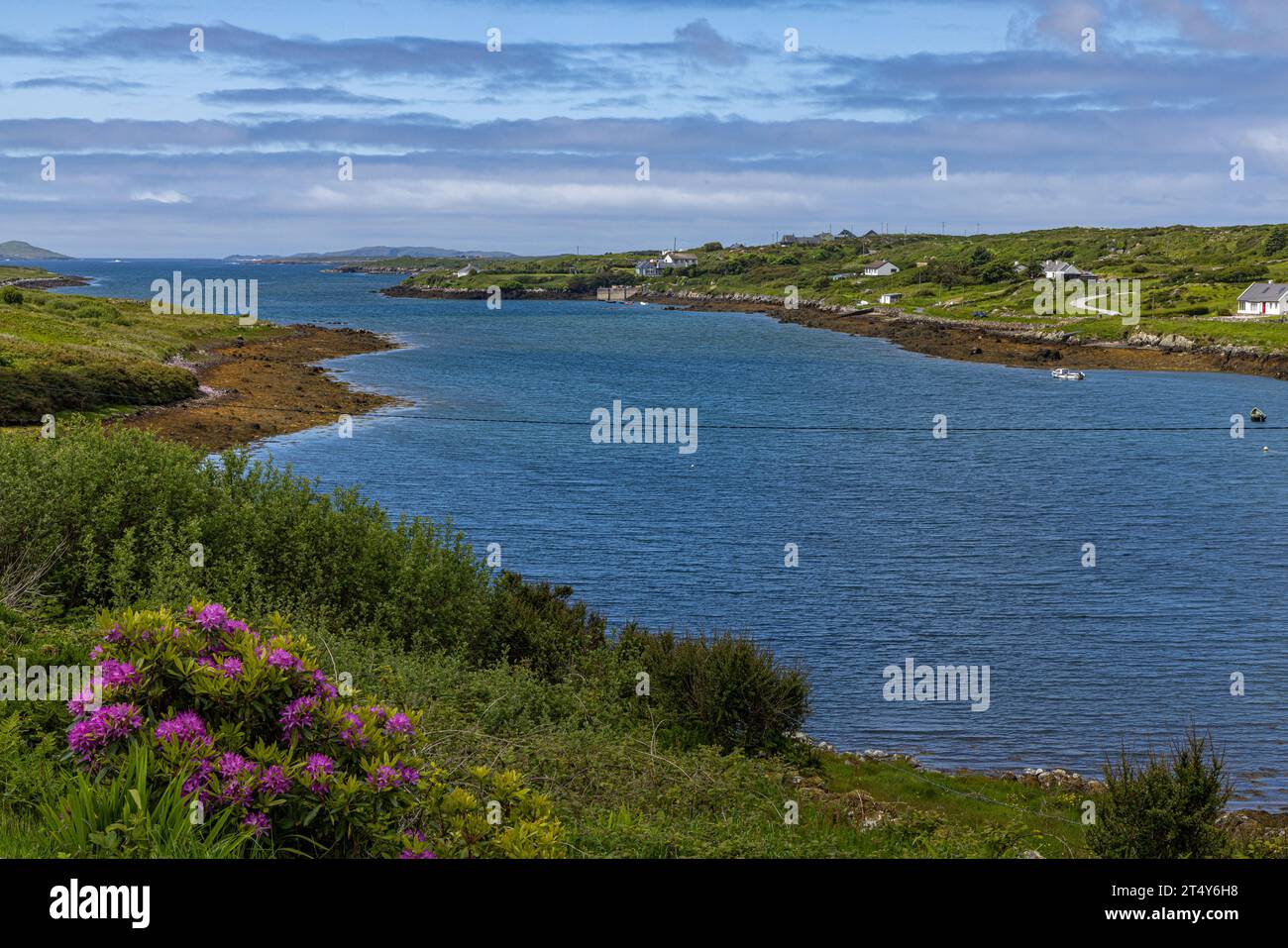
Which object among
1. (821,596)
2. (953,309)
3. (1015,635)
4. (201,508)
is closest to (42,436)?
(201,508)

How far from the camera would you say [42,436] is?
83.8ft

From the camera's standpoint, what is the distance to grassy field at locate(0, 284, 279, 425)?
60750mm

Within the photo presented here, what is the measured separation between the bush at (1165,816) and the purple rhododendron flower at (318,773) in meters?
10.8

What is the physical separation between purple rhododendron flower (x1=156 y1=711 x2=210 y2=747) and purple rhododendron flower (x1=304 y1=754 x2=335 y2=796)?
2.11 feet

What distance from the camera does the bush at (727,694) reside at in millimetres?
23000

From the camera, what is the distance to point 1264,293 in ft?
402

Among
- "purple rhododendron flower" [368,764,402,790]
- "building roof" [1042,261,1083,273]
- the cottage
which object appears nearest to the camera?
"purple rhododendron flower" [368,764,402,790]
